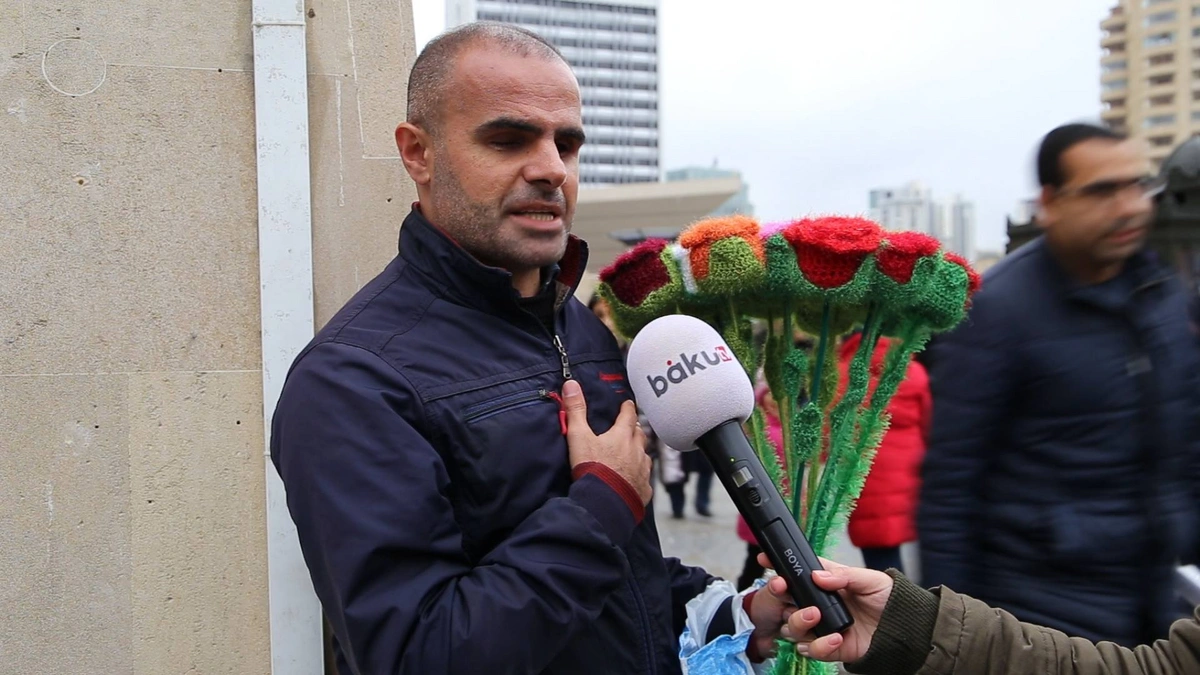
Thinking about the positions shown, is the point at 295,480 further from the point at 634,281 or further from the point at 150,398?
the point at 150,398

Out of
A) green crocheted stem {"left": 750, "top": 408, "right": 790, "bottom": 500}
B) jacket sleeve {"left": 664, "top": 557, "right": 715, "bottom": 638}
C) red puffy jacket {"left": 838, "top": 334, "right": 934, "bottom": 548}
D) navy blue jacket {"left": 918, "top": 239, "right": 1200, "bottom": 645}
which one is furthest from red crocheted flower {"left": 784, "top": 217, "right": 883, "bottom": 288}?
red puffy jacket {"left": 838, "top": 334, "right": 934, "bottom": 548}

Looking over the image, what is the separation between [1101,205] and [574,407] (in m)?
1.55

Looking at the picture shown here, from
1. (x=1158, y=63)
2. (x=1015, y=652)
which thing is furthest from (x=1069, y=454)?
(x=1158, y=63)

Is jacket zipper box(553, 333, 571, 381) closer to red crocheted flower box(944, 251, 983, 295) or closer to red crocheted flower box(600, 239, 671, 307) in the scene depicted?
red crocheted flower box(600, 239, 671, 307)

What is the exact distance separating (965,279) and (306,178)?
166 cm

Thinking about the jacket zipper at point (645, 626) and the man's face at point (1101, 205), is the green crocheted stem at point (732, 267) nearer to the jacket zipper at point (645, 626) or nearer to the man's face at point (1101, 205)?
the jacket zipper at point (645, 626)

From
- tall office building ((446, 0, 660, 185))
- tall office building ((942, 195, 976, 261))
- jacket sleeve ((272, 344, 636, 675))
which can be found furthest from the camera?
tall office building ((446, 0, 660, 185))

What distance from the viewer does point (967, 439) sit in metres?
2.35

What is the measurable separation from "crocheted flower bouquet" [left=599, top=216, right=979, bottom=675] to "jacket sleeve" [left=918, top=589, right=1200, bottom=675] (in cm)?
31

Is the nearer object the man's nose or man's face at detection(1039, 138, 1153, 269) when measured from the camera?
the man's nose

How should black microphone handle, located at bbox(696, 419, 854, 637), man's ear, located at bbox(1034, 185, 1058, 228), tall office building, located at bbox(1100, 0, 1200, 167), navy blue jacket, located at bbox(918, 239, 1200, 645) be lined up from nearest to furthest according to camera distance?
black microphone handle, located at bbox(696, 419, 854, 637)
navy blue jacket, located at bbox(918, 239, 1200, 645)
man's ear, located at bbox(1034, 185, 1058, 228)
tall office building, located at bbox(1100, 0, 1200, 167)

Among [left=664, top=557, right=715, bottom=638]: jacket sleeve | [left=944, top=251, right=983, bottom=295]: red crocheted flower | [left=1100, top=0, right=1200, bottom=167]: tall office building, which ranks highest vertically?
[left=1100, top=0, right=1200, bottom=167]: tall office building

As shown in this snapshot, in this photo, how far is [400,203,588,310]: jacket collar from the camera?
1615 mm

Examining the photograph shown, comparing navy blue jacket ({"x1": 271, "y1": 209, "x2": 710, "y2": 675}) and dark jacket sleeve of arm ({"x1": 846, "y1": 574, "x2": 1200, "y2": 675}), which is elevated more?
navy blue jacket ({"x1": 271, "y1": 209, "x2": 710, "y2": 675})
